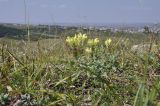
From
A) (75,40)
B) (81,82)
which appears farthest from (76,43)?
(81,82)

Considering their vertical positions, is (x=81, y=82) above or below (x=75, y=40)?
below

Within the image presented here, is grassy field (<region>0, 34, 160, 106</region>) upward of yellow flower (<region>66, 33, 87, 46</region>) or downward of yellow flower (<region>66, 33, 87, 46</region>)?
downward

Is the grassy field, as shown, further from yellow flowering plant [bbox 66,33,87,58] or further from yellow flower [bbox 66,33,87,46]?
yellow flower [bbox 66,33,87,46]

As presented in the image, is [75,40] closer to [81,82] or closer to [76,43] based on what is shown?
[76,43]

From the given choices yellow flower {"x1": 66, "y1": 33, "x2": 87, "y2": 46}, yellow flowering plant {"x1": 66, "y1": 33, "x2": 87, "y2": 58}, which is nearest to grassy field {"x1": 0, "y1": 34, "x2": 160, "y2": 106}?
yellow flowering plant {"x1": 66, "y1": 33, "x2": 87, "y2": 58}

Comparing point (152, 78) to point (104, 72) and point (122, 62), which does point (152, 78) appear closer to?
point (104, 72)

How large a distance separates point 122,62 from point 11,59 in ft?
4.72

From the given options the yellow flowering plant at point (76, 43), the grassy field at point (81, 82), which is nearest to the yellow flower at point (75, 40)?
the yellow flowering plant at point (76, 43)

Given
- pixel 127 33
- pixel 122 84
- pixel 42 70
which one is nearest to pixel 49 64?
pixel 42 70

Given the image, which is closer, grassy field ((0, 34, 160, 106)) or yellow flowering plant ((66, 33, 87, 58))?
grassy field ((0, 34, 160, 106))

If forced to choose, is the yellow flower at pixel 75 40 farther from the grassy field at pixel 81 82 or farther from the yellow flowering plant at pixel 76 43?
the grassy field at pixel 81 82

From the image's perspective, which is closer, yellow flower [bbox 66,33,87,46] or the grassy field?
the grassy field

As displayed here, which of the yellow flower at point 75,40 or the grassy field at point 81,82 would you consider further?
the yellow flower at point 75,40

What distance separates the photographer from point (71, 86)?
401cm
